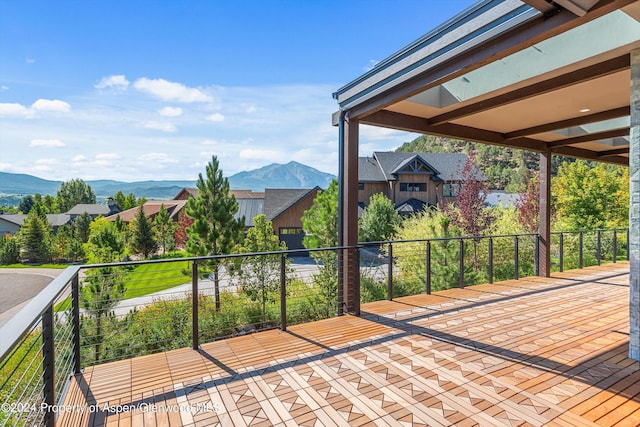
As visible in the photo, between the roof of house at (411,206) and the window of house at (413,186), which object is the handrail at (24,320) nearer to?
the roof of house at (411,206)

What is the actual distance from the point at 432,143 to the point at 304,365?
5351 centimetres

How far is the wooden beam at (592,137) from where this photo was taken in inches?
227

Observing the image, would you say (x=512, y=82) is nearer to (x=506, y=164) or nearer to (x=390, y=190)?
(x=390, y=190)

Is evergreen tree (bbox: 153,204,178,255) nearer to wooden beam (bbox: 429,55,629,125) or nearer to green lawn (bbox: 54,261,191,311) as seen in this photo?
green lawn (bbox: 54,261,191,311)

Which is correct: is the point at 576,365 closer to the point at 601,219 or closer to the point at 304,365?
the point at 304,365

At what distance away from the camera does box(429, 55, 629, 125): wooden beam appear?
325 cm

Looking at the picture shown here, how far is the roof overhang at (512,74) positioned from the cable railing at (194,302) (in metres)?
1.88

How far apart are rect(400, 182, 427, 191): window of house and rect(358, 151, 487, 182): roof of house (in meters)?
0.83

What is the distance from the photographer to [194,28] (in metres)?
13.1

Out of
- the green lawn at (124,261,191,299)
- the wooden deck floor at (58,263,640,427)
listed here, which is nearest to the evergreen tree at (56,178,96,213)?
the green lawn at (124,261,191,299)

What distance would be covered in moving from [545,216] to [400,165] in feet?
60.5

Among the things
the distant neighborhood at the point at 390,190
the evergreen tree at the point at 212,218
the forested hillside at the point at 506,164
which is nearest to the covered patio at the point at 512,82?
the evergreen tree at the point at 212,218

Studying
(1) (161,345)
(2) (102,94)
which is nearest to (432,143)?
(2) (102,94)

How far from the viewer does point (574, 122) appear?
5203mm
